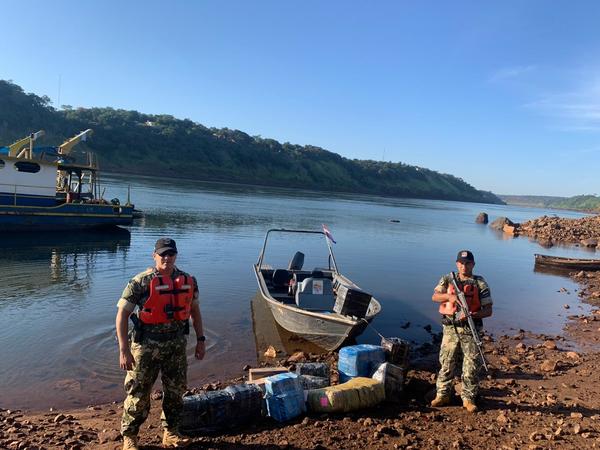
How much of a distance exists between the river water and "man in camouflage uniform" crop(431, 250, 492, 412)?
4093mm

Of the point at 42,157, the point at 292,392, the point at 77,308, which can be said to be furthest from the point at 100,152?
the point at 292,392

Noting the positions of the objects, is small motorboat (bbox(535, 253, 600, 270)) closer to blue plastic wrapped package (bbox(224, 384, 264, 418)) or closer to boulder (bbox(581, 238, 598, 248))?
boulder (bbox(581, 238, 598, 248))

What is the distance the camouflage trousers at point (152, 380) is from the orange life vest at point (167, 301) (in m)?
0.26

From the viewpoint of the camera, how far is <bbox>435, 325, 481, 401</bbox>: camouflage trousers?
5.88 m

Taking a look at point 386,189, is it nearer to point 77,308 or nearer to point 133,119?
point 133,119

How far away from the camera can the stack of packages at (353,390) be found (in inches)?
227

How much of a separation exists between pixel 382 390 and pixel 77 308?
922 cm

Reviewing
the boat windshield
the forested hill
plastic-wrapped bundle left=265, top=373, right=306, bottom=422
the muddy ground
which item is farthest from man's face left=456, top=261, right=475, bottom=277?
the forested hill

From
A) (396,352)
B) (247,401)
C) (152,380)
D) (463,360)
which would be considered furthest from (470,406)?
(152,380)

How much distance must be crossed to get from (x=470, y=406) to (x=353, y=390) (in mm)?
1502

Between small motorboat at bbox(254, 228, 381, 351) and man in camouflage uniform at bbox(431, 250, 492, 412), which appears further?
small motorboat at bbox(254, 228, 381, 351)

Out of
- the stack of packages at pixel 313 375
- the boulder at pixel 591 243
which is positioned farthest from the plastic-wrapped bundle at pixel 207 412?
the boulder at pixel 591 243

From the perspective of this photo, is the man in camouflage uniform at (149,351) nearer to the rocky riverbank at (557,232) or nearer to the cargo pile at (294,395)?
the cargo pile at (294,395)

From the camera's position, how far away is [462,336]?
5.93 metres
